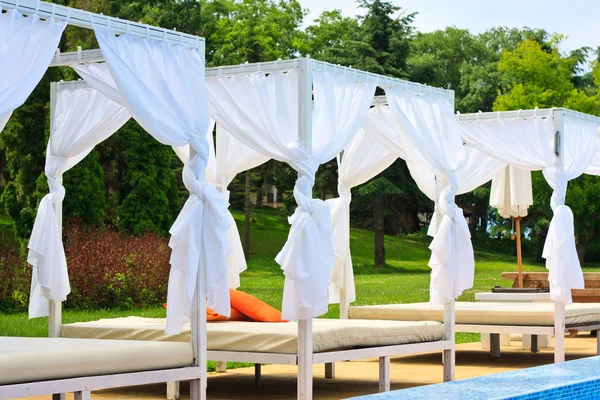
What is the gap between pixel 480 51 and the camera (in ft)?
143

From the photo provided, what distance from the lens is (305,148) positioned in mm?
6906

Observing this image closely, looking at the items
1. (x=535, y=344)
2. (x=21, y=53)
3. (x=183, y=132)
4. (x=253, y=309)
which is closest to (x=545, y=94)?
(x=535, y=344)

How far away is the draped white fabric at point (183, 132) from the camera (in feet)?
19.5

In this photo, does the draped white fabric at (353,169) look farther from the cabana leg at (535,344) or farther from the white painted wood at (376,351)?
the cabana leg at (535,344)

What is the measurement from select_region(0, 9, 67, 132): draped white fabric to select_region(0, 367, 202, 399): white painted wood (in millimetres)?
1361

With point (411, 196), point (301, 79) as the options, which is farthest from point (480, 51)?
point (301, 79)

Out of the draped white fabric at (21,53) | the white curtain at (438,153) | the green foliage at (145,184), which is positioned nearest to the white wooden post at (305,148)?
the white curtain at (438,153)

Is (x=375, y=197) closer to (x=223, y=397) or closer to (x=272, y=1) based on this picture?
(x=272, y=1)

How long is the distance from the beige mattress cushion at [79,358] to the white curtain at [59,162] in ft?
2.93

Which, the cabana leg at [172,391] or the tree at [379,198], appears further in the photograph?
the tree at [379,198]

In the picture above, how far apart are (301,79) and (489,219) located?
96.9 ft

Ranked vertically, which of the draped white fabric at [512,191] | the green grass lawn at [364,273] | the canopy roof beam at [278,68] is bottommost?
the green grass lawn at [364,273]

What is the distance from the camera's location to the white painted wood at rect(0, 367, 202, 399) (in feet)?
17.4

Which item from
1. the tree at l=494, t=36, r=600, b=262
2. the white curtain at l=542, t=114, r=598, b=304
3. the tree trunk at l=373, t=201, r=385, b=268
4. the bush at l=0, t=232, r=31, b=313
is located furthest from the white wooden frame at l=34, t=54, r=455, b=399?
the tree at l=494, t=36, r=600, b=262
